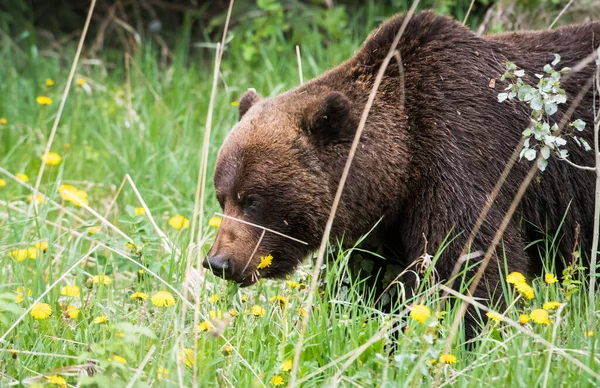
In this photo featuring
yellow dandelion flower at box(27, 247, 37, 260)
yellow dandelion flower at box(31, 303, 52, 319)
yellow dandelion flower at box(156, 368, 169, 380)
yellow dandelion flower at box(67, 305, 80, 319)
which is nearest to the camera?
yellow dandelion flower at box(156, 368, 169, 380)

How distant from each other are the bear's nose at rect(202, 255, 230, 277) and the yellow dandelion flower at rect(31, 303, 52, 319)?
0.79 m

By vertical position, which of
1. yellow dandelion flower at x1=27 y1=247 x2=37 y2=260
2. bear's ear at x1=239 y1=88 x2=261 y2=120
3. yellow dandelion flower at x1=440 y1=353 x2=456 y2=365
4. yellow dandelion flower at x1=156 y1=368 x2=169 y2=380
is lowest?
yellow dandelion flower at x1=27 y1=247 x2=37 y2=260

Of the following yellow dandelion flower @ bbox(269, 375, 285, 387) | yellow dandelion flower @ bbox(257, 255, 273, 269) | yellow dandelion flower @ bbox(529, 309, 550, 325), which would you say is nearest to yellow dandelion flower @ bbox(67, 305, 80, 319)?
yellow dandelion flower @ bbox(257, 255, 273, 269)

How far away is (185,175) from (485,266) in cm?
302

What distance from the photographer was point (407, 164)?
441cm

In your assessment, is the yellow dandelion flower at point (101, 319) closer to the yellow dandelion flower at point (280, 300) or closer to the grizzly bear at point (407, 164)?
the grizzly bear at point (407, 164)

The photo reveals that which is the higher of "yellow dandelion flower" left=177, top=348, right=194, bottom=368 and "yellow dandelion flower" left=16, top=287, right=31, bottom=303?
"yellow dandelion flower" left=177, top=348, right=194, bottom=368

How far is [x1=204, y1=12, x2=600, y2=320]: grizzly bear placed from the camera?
4.27 meters

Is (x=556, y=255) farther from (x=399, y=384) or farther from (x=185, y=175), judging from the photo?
(x=185, y=175)

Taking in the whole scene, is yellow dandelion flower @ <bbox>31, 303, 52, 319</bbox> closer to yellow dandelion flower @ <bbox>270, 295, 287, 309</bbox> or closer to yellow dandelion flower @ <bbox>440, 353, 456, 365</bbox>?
yellow dandelion flower @ <bbox>270, 295, 287, 309</bbox>

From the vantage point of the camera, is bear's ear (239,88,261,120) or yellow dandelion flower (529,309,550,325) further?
bear's ear (239,88,261,120)

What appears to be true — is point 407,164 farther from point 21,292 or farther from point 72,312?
point 21,292

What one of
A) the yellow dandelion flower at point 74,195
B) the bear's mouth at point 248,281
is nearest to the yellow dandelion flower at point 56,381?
the bear's mouth at point 248,281

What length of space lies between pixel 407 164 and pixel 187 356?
5.24ft
